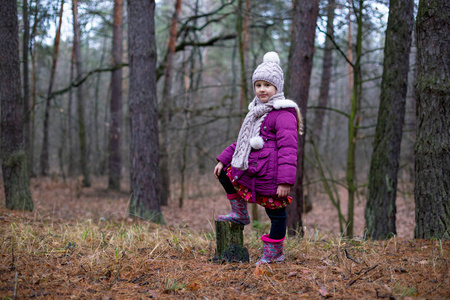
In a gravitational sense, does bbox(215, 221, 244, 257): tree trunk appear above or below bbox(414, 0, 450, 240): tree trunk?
below

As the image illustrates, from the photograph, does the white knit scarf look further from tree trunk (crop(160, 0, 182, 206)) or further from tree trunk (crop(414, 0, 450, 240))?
tree trunk (crop(160, 0, 182, 206))

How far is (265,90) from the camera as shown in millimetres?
3328

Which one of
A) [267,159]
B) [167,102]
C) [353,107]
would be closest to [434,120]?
[267,159]

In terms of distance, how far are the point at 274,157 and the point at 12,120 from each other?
17.3 feet

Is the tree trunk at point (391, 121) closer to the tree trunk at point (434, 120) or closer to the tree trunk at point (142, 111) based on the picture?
the tree trunk at point (434, 120)

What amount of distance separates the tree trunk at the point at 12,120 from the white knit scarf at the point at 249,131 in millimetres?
4577

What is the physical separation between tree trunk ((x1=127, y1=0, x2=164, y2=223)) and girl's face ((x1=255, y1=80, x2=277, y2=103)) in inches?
159

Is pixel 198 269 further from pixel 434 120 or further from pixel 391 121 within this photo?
pixel 391 121

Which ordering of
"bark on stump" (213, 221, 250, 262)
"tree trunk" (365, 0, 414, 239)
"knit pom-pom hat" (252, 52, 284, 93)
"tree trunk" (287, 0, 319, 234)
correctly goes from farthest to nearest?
"tree trunk" (287, 0, 319, 234) < "tree trunk" (365, 0, 414, 239) < "bark on stump" (213, 221, 250, 262) < "knit pom-pom hat" (252, 52, 284, 93)

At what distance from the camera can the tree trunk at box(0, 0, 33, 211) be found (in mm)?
6059

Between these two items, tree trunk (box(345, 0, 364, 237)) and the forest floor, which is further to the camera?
tree trunk (box(345, 0, 364, 237))

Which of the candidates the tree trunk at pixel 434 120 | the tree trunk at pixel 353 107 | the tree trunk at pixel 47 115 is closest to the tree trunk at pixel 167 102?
the tree trunk at pixel 47 115

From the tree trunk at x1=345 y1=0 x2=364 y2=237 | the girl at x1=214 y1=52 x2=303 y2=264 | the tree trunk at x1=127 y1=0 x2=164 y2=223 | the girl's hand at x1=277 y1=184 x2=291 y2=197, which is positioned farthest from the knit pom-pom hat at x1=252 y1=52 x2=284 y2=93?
the tree trunk at x1=345 y1=0 x2=364 y2=237

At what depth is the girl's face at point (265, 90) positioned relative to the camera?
131 inches
